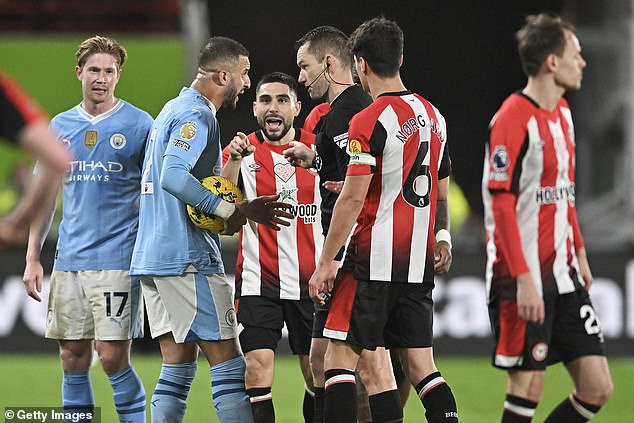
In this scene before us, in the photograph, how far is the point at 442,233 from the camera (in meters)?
5.87

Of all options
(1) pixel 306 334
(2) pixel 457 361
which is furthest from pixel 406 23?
(1) pixel 306 334

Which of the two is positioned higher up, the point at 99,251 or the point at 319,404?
the point at 99,251

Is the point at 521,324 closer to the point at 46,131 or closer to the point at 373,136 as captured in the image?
the point at 373,136

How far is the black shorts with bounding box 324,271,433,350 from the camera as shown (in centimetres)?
517

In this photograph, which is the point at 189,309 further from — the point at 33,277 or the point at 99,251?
the point at 33,277

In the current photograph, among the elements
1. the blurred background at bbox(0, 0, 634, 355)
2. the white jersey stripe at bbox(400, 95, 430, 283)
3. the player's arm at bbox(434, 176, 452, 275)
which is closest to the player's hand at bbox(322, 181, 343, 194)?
the white jersey stripe at bbox(400, 95, 430, 283)

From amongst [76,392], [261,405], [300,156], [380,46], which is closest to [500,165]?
[380,46]

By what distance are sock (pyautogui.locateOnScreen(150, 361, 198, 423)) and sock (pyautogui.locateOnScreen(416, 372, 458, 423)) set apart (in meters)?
1.25

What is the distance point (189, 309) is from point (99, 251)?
2.69 feet

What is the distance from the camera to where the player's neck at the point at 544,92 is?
511cm

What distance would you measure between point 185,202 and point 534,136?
1.72 metres

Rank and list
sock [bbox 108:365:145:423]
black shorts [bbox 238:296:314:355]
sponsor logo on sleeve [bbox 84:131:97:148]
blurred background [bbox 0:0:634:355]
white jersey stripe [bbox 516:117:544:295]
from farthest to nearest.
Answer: blurred background [bbox 0:0:634:355] < black shorts [bbox 238:296:314:355] < sponsor logo on sleeve [bbox 84:131:97:148] < sock [bbox 108:365:145:423] < white jersey stripe [bbox 516:117:544:295]

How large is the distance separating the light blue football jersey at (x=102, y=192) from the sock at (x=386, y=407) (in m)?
1.69

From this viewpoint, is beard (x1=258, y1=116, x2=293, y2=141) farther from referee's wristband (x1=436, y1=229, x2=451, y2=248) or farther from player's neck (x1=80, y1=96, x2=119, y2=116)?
referee's wristband (x1=436, y1=229, x2=451, y2=248)
